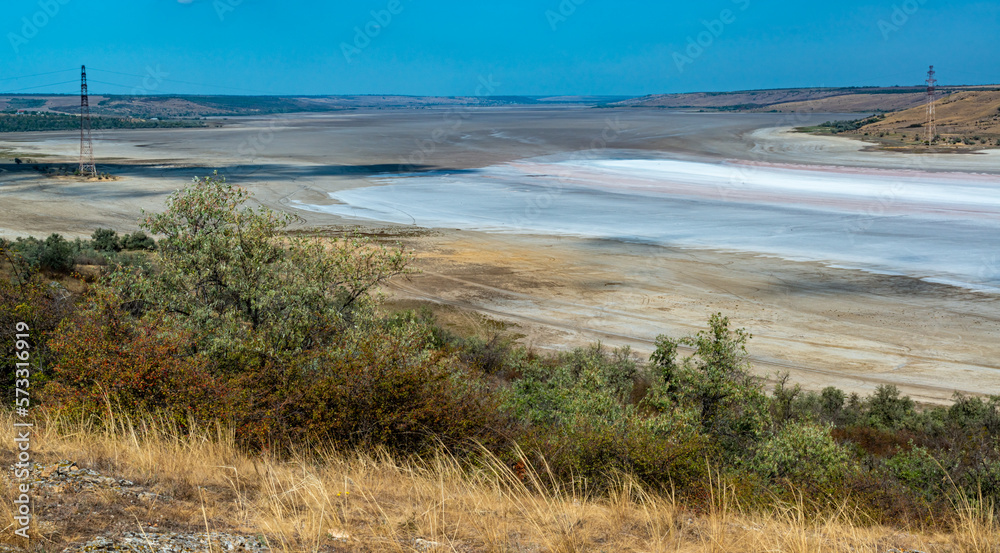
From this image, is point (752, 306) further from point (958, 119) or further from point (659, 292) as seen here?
point (958, 119)

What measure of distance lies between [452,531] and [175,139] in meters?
108

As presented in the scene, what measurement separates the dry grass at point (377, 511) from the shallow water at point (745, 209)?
25.8 m

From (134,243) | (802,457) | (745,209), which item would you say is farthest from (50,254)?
(745,209)

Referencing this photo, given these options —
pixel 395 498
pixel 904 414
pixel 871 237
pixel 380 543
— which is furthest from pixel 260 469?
pixel 871 237

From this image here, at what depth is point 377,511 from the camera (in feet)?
19.2

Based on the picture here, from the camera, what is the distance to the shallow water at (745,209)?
3225 centimetres

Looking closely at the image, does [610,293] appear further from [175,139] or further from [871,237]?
[175,139]

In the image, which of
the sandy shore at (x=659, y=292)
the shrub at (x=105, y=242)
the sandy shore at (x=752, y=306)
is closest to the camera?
the sandy shore at (x=752, y=306)

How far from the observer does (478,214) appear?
1665 inches

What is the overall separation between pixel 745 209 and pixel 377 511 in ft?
133

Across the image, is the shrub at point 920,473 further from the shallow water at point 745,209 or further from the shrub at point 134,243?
the shrub at point 134,243

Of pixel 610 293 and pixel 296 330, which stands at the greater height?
pixel 296 330

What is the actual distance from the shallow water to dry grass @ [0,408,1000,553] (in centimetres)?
2583

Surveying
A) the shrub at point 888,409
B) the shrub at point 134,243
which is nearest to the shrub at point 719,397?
the shrub at point 888,409
